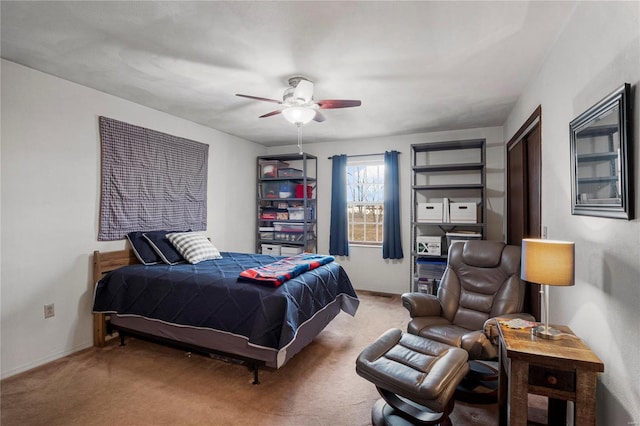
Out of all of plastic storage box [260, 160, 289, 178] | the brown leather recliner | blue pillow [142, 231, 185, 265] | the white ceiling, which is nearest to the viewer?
the white ceiling

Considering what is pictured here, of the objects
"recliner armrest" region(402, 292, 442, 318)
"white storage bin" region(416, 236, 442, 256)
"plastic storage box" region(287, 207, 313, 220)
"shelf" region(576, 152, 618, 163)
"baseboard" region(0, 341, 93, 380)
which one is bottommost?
"baseboard" region(0, 341, 93, 380)

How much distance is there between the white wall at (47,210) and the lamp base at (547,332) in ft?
11.7

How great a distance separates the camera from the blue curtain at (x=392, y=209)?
15.3ft

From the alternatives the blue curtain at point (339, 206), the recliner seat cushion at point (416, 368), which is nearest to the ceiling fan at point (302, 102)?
the recliner seat cushion at point (416, 368)

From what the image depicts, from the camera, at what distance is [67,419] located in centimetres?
193

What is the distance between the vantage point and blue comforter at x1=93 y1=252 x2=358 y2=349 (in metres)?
2.25

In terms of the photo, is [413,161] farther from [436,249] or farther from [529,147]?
[529,147]

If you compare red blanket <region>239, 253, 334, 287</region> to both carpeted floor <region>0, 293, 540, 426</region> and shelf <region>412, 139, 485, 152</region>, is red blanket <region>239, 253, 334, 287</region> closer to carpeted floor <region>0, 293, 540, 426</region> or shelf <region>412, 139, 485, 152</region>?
carpeted floor <region>0, 293, 540, 426</region>

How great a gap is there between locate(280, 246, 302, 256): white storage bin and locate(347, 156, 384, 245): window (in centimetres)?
89

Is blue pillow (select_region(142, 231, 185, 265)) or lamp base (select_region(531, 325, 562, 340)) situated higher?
blue pillow (select_region(142, 231, 185, 265))

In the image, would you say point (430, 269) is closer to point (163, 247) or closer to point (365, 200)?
point (365, 200)

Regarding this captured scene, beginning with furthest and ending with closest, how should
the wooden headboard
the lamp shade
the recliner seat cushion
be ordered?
the wooden headboard, the recliner seat cushion, the lamp shade

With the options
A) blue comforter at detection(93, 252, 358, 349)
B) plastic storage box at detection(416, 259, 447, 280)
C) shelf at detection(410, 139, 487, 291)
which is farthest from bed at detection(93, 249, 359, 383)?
shelf at detection(410, 139, 487, 291)

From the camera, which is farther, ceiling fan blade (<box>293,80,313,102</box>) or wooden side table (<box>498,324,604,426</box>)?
ceiling fan blade (<box>293,80,313,102</box>)
